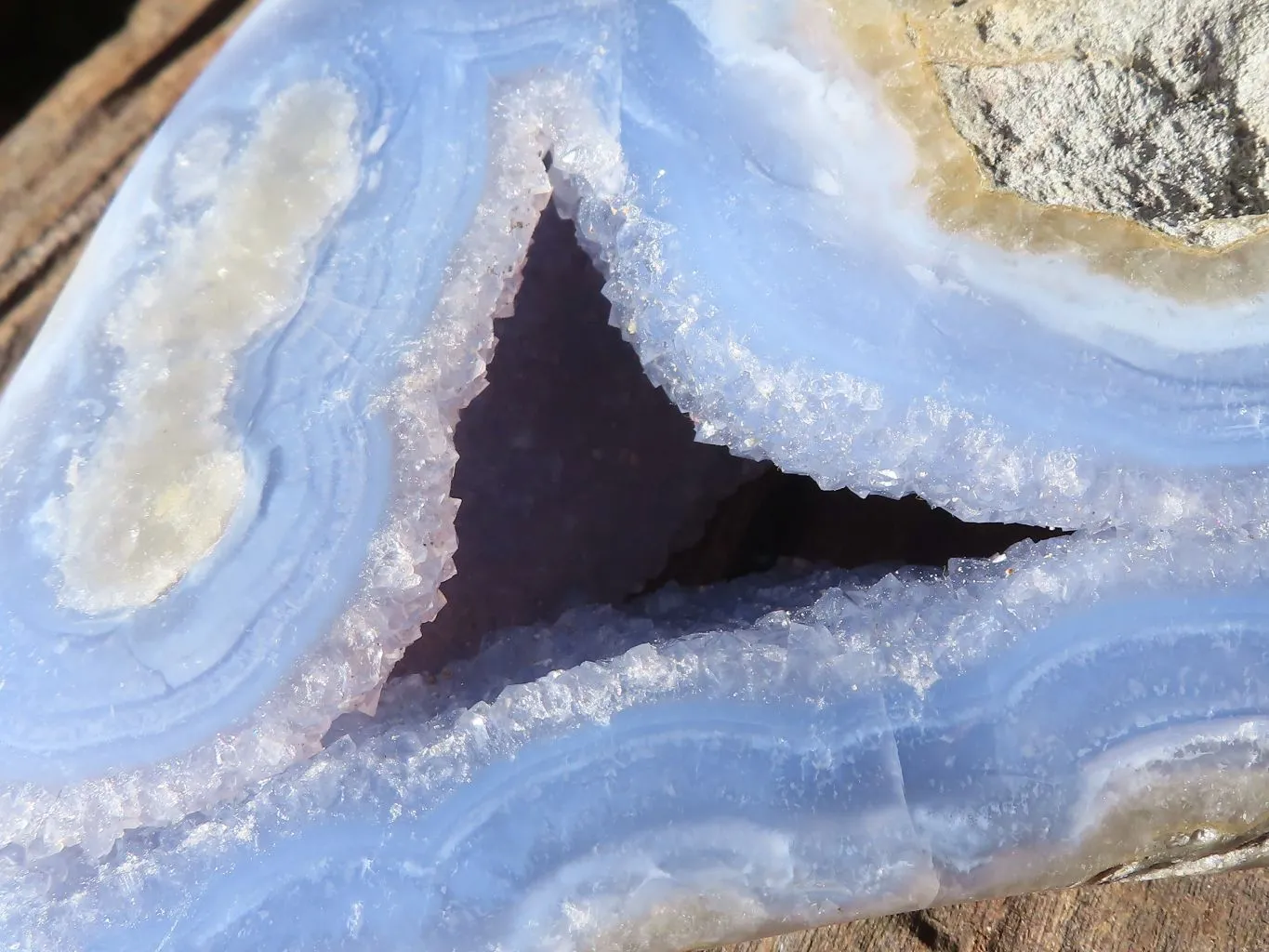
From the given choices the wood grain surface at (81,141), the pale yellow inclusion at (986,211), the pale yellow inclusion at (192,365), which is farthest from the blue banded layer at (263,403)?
the wood grain surface at (81,141)

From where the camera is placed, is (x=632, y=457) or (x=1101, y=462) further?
(x=632, y=457)

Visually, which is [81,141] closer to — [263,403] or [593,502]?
[263,403]

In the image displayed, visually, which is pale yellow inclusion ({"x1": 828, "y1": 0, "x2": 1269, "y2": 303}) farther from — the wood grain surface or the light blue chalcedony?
the wood grain surface

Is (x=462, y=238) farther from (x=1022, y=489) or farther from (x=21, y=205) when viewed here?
(x=21, y=205)

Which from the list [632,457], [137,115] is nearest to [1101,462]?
[632,457]

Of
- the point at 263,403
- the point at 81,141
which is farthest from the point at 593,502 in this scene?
the point at 81,141

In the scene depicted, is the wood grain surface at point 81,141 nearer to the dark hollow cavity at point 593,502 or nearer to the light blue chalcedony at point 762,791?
the dark hollow cavity at point 593,502
